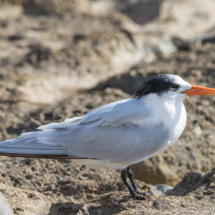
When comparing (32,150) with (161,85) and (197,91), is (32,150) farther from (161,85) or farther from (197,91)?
(197,91)

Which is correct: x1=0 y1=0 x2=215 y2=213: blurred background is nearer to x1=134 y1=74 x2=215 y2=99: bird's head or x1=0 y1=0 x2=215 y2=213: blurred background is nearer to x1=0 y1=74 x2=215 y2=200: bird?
x1=0 y1=74 x2=215 y2=200: bird

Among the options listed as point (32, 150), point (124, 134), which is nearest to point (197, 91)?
point (124, 134)

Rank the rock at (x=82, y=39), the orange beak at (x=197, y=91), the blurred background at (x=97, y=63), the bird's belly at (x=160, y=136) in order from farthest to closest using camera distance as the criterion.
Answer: the rock at (x=82, y=39) → the blurred background at (x=97, y=63) → the orange beak at (x=197, y=91) → the bird's belly at (x=160, y=136)

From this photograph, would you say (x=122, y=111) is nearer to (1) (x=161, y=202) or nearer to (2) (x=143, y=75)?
(1) (x=161, y=202)

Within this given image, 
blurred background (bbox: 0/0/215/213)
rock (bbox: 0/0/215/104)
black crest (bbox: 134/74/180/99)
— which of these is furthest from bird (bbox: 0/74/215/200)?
rock (bbox: 0/0/215/104)

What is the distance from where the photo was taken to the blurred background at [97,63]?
17.4ft

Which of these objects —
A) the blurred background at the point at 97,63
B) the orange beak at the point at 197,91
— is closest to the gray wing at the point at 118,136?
the orange beak at the point at 197,91

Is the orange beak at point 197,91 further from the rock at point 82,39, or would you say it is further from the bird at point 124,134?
the rock at point 82,39

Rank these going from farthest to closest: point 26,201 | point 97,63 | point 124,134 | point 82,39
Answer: point 82,39 < point 97,63 < point 124,134 < point 26,201

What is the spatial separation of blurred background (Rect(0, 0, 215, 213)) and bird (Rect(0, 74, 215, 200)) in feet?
2.53

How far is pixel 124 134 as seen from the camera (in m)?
3.94

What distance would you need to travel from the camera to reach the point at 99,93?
6.98 metres

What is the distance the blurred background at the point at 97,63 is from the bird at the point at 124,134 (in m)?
0.77

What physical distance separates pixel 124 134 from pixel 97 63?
5.49 meters
